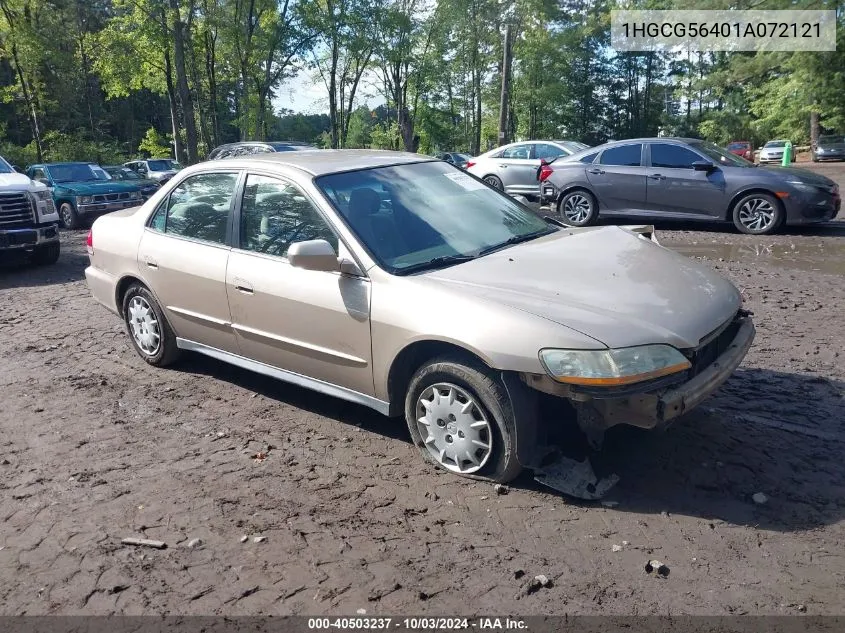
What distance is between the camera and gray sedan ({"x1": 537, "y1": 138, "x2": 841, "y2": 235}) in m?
10.9

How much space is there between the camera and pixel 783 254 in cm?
977

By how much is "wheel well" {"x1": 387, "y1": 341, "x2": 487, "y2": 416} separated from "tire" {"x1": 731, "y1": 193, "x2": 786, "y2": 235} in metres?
9.03

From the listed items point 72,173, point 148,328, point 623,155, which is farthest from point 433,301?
point 72,173

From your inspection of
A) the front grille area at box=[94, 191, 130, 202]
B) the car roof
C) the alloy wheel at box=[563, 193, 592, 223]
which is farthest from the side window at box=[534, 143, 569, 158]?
the car roof

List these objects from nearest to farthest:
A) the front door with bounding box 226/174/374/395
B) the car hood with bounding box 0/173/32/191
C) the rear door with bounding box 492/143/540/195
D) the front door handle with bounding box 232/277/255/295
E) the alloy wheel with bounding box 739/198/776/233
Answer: the front door with bounding box 226/174/374/395 < the front door handle with bounding box 232/277/255/295 < the car hood with bounding box 0/173/32/191 < the alloy wheel with bounding box 739/198/776/233 < the rear door with bounding box 492/143/540/195

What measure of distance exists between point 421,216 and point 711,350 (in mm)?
1846

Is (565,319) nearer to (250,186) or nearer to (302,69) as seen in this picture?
(250,186)

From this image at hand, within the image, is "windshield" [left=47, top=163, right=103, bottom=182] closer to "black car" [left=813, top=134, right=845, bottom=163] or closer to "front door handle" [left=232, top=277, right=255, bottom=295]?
"front door handle" [left=232, top=277, right=255, bottom=295]

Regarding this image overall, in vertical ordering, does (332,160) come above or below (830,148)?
below

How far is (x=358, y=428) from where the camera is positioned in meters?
4.58

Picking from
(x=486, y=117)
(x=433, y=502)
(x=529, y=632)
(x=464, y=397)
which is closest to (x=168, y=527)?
(x=433, y=502)

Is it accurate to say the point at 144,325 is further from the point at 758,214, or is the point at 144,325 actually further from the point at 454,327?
the point at 758,214

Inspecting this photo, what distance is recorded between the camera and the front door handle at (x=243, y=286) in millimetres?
4594

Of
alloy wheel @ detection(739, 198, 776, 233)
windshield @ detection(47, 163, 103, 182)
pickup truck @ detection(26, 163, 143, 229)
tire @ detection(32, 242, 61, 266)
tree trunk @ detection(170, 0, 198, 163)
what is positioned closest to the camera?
alloy wheel @ detection(739, 198, 776, 233)
